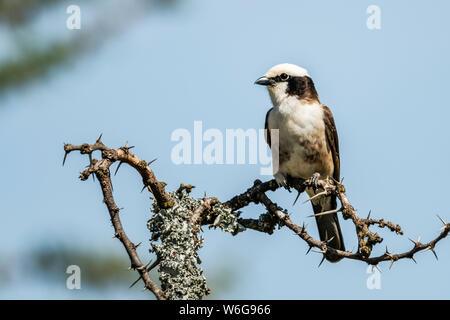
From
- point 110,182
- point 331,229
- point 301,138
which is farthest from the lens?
point 331,229

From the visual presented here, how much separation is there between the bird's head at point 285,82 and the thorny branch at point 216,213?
183cm

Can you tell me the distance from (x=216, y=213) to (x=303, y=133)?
2163mm

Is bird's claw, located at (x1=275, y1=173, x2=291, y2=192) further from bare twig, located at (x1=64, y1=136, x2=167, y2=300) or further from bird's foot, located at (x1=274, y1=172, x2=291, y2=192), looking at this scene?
bare twig, located at (x1=64, y1=136, x2=167, y2=300)

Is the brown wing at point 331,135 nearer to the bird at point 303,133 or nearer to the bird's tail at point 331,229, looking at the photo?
the bird at point 303,133

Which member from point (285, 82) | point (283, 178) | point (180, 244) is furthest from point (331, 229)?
point (180, 244)

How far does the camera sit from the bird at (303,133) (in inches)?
248

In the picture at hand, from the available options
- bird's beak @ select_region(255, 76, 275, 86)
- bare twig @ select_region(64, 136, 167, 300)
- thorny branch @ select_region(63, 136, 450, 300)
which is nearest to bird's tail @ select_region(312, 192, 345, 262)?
bird's beak @ select_region(255, 76, 275, 86)

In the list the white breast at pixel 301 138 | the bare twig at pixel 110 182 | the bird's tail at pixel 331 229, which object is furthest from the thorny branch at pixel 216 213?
the bird's tail at pixel 331 229

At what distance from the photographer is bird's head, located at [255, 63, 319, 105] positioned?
6.70 meters

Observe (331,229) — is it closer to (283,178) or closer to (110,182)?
(283,178)

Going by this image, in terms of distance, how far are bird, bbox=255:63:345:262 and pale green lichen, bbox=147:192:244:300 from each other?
1713 mm

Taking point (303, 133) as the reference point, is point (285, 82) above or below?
above

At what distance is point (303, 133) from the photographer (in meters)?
6.39
